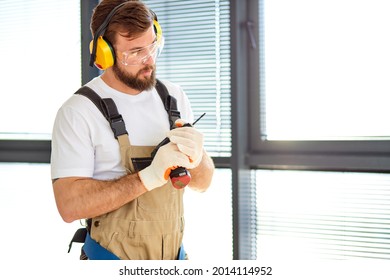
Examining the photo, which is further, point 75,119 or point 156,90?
point 156,90

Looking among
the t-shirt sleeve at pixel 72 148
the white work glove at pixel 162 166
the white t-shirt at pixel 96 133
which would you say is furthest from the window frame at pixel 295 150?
the t-shirt sleeve at pixel 72 148

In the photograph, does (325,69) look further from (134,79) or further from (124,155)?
(124,155)

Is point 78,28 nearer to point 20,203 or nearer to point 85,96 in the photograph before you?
point 20,203

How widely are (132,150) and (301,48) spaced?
1.27m

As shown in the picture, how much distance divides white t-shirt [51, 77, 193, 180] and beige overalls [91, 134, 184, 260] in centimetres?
4

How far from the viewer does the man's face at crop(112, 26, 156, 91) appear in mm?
1928

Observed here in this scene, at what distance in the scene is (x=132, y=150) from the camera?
74.4 inches

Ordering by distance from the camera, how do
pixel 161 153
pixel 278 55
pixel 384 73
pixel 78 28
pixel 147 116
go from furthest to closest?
pixel 78 28 < pixel 278 55 < pixel 384 73 < pixel 147 116 < pixel 161 153

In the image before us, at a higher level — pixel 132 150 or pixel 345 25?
pixel 345 25

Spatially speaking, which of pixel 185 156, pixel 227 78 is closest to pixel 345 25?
pixel 227 78

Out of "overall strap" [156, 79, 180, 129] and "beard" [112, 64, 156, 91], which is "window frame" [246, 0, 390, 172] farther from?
"beard" [112, 64, 156, 91]

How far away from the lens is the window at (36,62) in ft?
10.8

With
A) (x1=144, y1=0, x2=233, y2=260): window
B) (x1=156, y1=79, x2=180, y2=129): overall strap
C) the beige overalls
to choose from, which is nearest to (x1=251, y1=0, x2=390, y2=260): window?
(x1=144, y1=0, x2=233, y2=260): window

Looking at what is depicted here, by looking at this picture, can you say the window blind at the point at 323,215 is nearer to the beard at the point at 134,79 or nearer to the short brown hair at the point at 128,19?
the beard at the point at 134,79
